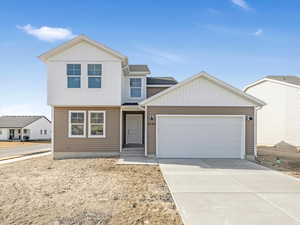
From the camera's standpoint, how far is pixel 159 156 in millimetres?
12438

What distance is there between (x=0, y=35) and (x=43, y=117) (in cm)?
4008

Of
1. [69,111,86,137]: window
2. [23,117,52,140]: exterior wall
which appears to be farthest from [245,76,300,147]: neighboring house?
[23,117,52,140]: exterior wall

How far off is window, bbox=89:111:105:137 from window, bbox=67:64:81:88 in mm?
2028

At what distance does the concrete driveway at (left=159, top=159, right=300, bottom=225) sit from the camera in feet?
14.9

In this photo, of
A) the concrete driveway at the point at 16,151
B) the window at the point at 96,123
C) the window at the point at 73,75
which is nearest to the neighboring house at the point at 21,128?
the concrete driveway at the point at 16,151

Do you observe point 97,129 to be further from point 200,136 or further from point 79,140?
point 200,136

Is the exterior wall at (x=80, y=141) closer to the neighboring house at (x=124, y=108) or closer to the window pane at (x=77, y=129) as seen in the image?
the neighboring house at (x=124, y=108)

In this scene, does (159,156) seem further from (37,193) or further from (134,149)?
(37,193)

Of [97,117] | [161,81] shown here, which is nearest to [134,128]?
[97,117]

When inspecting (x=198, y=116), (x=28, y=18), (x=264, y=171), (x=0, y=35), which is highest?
(x=28, y=18)

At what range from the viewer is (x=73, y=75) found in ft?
42.5

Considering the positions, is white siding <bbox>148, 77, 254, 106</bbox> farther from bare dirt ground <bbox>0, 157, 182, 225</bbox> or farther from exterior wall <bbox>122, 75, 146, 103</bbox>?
bare dirt ground <bbox>0, 157, 182, 225</bbox>

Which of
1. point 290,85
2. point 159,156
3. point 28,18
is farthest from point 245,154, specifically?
point 28,18

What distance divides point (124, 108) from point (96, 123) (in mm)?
2070
